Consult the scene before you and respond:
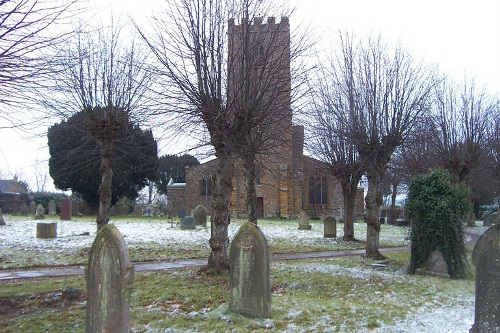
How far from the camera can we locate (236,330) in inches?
247

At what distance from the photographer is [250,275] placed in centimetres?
699

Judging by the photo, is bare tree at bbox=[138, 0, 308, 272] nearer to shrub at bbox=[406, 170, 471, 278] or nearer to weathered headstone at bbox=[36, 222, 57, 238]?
shrub at bbox=[406, 170, 471, 278]

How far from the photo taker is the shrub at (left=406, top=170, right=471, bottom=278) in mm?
11531

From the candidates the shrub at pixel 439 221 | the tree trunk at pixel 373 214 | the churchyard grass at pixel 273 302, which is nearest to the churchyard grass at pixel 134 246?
the tree trunk at pixel 373 214

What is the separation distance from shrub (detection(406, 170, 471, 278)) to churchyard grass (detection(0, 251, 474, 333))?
2.54 ft

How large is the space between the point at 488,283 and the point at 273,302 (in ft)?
11.6

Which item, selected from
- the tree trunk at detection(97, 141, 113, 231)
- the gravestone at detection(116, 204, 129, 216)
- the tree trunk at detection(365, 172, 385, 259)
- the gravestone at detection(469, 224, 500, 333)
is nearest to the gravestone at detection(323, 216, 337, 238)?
the tree trunk at detection(365, 172, 385, 259)

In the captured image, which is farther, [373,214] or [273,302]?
[373,214]

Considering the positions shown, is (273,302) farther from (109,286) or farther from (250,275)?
(109,286)

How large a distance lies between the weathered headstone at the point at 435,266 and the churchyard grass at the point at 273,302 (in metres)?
A: 0.54

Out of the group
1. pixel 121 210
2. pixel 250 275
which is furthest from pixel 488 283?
pixel 121 210

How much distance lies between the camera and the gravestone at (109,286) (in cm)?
546

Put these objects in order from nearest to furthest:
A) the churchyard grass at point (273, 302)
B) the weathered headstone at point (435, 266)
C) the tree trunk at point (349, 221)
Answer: the churchyard grass at point (273, 302) → the weathered headstone at point (435, 266) → the tree trunk at point (349, 221)

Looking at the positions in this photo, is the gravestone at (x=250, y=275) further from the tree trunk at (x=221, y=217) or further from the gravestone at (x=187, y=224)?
the gravestone at (x=187, y=224)
